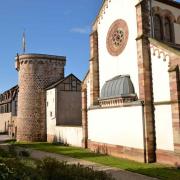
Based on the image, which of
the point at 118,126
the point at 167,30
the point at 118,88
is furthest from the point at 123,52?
Result: the point at 118,126

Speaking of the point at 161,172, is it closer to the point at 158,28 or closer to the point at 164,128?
the point at 164,128

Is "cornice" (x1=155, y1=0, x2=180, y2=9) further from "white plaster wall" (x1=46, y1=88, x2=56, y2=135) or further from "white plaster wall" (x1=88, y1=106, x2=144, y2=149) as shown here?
"white plaster wall" (x1=46, y1=88, x2=56, y2=135)

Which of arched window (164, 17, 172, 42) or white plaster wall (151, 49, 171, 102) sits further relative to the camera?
arched window (164, 17, 172, 42)

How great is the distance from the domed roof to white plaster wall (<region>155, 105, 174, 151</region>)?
8.98ft

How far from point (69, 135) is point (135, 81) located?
523 inches

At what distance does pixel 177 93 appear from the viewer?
1650 cm

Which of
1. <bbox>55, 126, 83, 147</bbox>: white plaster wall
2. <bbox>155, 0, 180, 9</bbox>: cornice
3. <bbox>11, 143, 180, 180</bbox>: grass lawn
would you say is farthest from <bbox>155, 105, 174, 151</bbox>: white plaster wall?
<bbox>55, 126, 83, 147</bbox>: white plaster wall

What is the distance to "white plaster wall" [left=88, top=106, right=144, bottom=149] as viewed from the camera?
62.7 ft

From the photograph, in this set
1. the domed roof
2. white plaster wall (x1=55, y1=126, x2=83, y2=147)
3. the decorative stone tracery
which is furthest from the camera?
white plaster wall (x1=55, y1=126, x2=83, y2=147)

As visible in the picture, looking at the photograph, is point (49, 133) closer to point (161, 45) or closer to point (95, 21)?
point (95, 21)

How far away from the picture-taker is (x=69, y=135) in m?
30.5

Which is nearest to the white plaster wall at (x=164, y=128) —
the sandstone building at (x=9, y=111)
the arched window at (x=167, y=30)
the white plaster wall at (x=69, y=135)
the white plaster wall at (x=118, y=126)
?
the white plaster wall at (x=118, y=126)

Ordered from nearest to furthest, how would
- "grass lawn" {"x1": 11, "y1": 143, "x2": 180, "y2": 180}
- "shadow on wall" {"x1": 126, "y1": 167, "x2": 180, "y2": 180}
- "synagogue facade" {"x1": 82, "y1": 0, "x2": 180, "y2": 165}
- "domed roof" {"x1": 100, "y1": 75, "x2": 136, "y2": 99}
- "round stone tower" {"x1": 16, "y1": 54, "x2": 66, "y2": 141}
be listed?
"shadow on wall" {"x1": 126, "y1": 167, "x2": 180, "y2": 180}
"grass lawn" {"x1": 11, "y1": 143, "x2": 180, "y2": 180}
"synagogue facade" {"x1": 82, "y1": 0, "x2": 180, "y2": 165}
"domed roof" {"x1": 100, "y1": 75, "x2": 136, "y2": 99}
"round stone tower" {"x1": 16, "y1": 54, "x2": 66, "y2": 141}

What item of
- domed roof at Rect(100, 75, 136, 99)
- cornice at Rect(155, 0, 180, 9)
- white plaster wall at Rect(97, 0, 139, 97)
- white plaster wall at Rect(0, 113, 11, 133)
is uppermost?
cornice at Rect(155, 0, 180, 9)
